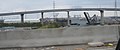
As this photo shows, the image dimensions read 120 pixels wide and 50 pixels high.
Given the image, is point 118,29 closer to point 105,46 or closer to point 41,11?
point 105,46

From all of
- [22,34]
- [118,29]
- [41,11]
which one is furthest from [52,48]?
[41,11]

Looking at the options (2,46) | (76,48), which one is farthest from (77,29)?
(2,46)

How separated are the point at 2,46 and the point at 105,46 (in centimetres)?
458

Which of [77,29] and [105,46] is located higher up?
[77,29]

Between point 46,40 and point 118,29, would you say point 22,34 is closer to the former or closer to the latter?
point 46,40

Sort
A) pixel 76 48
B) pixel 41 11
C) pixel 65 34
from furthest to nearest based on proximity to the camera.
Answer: pixel 41 11 < pixel 65 34 < pixel 76 48

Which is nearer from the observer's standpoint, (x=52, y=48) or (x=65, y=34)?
(x=52, y=48)

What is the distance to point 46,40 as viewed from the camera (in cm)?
1098

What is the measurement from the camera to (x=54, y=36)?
36.5 ft

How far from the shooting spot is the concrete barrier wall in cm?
1080

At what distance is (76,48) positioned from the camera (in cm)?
1044

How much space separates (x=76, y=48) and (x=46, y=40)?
4.78ft

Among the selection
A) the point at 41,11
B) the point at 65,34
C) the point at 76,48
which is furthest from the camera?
the point at 41,11

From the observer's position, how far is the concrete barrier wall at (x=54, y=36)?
10.8 m
